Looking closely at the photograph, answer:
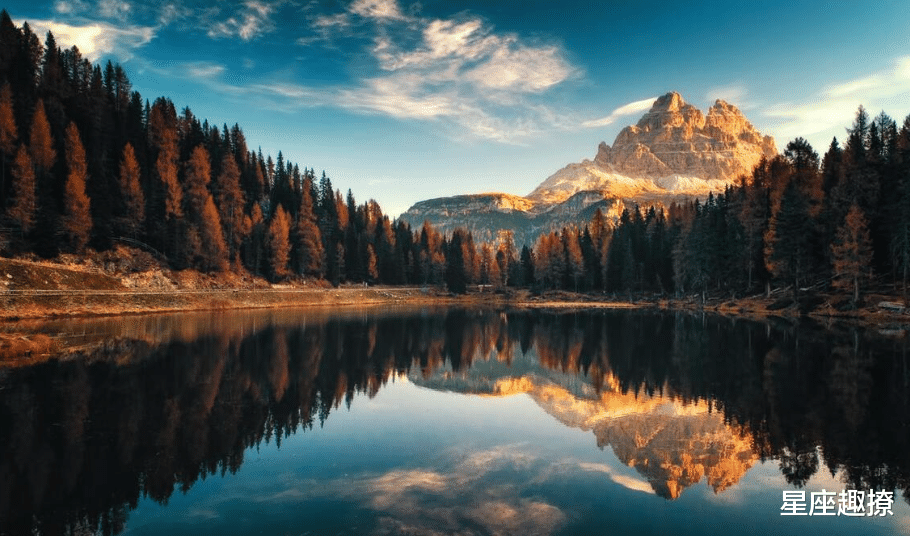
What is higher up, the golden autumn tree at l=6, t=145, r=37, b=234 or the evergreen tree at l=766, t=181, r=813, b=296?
the golden autumn tree at l=6, t=145, r=37, b=234

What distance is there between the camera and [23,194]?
71188 millimetres

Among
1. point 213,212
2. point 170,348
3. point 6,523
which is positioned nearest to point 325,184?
point 213,212

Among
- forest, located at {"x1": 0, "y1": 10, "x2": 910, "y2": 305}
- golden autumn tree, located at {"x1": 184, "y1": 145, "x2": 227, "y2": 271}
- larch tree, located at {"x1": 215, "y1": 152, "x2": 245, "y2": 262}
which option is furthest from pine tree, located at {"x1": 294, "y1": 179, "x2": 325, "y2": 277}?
golden autumn tree, located at {"x1": 184, "y1": 145, "x2": 227, "y2": 271}

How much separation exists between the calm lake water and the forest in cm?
4541

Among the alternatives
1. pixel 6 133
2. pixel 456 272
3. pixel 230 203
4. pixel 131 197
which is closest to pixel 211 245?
pixel 131 197

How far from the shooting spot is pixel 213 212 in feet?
330

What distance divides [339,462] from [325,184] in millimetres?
153255

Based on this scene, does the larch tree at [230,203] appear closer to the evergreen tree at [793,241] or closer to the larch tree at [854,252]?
the evergreen tree at [793,241]

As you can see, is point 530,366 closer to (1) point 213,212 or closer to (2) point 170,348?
(2) point 170,348

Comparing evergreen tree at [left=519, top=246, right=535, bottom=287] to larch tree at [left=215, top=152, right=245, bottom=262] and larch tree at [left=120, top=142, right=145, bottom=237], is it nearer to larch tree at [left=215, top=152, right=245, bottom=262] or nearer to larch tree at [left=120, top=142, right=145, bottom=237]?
larch tree at [left=215, top=152, right=245, bottom=262]

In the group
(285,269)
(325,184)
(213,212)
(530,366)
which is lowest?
(530,366)

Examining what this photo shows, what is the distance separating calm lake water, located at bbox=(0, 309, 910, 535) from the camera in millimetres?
12586

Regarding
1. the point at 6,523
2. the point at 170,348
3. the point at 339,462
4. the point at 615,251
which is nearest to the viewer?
the point at 6,523

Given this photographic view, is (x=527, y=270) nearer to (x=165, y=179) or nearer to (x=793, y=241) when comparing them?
(x=793, y=241)
